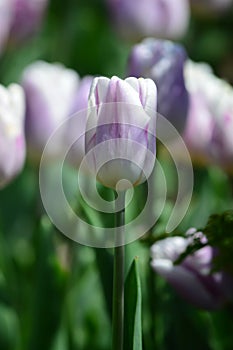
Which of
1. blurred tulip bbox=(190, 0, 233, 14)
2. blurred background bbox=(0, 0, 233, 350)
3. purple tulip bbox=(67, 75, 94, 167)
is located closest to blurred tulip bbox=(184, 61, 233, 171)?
blurred background bbox=(0, 0, 233, 350)

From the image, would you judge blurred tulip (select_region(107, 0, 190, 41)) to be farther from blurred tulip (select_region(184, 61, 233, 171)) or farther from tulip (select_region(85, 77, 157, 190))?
tulip (select_region(85, 77, 157, 190))

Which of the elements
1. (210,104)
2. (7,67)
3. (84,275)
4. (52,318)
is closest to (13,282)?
(84,275)

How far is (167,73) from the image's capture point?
3.26ft

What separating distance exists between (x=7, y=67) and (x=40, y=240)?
0.99 metres

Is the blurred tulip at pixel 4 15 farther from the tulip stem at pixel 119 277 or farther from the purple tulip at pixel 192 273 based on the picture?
the tulip stem at pixel 119 277

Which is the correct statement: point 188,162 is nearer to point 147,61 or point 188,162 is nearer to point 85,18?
point 147,61

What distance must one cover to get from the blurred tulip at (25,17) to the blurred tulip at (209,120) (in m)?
0.36

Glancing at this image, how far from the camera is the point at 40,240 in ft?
3.12

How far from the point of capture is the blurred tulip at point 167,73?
3.22 ft

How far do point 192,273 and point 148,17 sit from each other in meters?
0.74

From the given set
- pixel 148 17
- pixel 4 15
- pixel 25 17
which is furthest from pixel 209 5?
pixel 4 15

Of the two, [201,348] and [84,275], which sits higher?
[84,275]

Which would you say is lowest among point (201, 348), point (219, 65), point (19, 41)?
point (201, 348)

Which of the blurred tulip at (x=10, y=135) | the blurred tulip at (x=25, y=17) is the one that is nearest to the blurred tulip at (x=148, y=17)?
the blurred tulip at (x=25, y=17)
